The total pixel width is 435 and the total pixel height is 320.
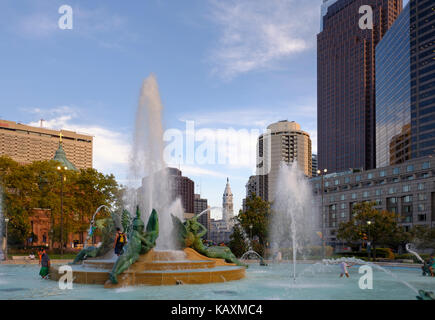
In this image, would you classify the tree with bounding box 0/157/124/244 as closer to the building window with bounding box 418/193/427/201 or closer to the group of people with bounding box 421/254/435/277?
the group of people with bounding box 421/254/435/277

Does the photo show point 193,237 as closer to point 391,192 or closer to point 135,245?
point 135,245

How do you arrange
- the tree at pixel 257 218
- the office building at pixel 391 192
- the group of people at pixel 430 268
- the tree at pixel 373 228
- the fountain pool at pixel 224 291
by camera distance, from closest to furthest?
the fountain pool at pixel 224 291 → the group of people at pixel 430 268 → the tree at pixel 373 228 → the tree at pixel 257 218 → the office building at pixel 391 192

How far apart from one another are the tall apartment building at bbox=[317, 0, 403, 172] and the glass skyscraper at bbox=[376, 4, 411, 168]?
104 feet

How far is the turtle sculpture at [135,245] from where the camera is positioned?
17594 millimetres

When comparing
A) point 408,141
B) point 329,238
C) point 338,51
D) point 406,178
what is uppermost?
point 338,51

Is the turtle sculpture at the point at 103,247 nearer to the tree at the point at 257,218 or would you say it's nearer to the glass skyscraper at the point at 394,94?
the tree at the point at 257,218

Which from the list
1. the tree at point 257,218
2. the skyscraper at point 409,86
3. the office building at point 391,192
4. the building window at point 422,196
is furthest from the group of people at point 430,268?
the skyscraper at point 409,86

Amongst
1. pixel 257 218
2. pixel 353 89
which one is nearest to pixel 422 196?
pixel 257 218

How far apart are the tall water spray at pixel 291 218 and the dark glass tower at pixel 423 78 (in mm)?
31941

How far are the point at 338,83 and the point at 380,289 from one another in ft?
617

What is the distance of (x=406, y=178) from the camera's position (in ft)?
303

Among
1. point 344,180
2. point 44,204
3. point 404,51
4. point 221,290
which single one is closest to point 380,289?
point 221,290

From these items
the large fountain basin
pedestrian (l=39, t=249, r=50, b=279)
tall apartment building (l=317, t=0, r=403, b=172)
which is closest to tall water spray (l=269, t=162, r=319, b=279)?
the large fountain basin
